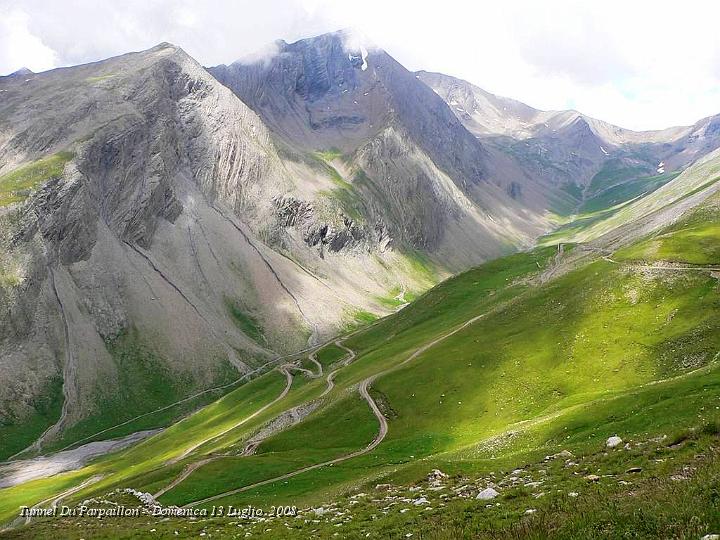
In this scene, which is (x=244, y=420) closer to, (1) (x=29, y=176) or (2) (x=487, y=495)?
(2) (x=487, y=495)

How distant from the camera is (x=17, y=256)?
545 ft

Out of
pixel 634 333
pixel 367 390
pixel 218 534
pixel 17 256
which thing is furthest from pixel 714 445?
pixel 17 256

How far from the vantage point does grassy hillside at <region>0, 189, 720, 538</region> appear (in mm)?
18344

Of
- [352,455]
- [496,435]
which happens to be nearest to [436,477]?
[496,435]

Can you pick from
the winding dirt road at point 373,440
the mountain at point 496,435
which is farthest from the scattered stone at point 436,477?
the winding dirt road at point 373,440

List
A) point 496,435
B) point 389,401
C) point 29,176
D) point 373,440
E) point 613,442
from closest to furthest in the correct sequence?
point 613,442, point 496,435, point 373,440, point 389,401, point 29,176

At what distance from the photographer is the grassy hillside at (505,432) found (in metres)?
18.3

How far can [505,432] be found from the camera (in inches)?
1815

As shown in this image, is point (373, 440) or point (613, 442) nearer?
point (613, 442)

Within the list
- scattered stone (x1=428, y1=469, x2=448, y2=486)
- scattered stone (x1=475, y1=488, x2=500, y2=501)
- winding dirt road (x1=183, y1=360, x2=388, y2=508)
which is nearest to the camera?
scattered stone (x1=475, y1=488, x2=500, y2=501)

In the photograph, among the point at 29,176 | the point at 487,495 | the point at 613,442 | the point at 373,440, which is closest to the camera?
the point at 487,495

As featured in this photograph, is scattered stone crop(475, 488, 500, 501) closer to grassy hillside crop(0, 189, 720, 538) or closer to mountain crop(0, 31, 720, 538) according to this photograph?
grassy hillside crop(0, 189, 720, 538)

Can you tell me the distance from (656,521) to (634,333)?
52.4 m

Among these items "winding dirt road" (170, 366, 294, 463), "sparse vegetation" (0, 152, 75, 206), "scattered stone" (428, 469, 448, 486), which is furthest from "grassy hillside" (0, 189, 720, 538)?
"sparse vegetation" (0, 152, 75, 206)
